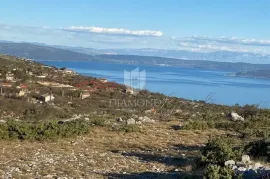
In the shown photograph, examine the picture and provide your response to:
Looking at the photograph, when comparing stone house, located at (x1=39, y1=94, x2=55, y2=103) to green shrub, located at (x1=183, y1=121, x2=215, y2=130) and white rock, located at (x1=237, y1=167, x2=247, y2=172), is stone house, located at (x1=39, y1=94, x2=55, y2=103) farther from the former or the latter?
white rock, located at (x1=237, y1=167, x2=247, y2=172)

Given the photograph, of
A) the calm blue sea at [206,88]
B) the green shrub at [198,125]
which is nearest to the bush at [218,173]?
the green shrub at [198,125]

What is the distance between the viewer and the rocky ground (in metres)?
8.66

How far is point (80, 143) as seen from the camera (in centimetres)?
1200

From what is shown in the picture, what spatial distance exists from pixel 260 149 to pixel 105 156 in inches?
148

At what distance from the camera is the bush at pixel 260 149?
9.72m

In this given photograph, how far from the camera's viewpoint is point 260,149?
10023mm

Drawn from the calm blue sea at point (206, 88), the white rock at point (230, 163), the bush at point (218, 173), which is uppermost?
the bush at point (218, 173)

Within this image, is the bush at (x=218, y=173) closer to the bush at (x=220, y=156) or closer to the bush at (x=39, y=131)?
the bush at (x=220, y=156)

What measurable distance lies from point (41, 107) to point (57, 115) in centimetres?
163

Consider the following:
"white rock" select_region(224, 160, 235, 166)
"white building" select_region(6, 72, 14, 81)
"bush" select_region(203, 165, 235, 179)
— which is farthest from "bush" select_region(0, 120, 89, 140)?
"white building" select_region(6, 72, 14, 81)

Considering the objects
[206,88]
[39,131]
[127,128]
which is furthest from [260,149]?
[206,88]

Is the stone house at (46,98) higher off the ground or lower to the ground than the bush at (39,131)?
lower

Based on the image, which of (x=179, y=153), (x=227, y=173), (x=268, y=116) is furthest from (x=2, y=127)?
(x=268, y=116)

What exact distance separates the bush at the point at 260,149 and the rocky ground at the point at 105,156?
142cm
